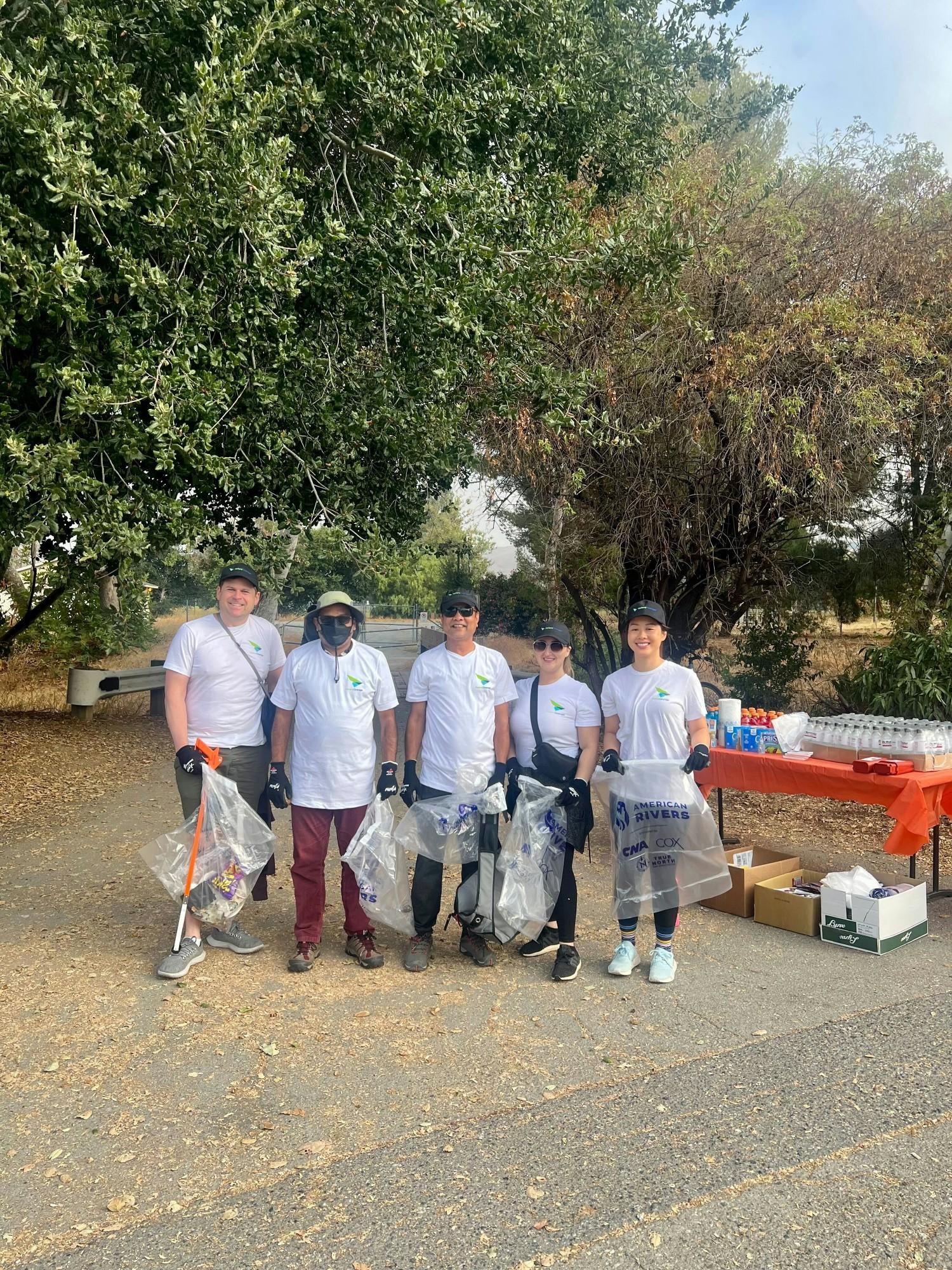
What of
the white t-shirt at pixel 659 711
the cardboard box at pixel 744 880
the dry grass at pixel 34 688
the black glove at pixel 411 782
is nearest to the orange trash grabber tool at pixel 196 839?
the black glove at pixel 411 782

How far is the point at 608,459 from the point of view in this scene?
10.5 meters

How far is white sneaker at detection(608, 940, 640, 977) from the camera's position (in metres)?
4.79

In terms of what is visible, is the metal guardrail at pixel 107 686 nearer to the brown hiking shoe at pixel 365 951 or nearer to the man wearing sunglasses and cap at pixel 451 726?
the brown hiking shoe at pixel 365 951

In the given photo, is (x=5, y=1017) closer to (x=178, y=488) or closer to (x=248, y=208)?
(x=178, y=488)

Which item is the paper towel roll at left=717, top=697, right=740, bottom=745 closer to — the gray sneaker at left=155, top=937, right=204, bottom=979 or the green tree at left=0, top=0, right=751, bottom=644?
the green tree at left=0, top=0, right=751, bottom=644

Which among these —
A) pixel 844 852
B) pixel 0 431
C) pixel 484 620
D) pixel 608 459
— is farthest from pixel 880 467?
pixel 484 620

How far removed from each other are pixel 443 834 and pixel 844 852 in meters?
3.87

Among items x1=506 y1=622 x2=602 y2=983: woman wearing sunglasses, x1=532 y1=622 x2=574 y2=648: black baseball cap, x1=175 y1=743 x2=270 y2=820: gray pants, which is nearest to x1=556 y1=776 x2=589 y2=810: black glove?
x1=506 y1=622 x2=602 y2=983: woman wearing sunglasses

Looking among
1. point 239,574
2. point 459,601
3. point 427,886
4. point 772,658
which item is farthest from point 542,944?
point 772,658

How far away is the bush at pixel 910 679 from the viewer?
9.11m

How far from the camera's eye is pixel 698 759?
4680 mm

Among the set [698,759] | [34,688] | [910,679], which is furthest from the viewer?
[34,688]

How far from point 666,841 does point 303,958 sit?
188 cm

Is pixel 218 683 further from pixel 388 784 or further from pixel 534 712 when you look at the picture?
pixel 534 712
